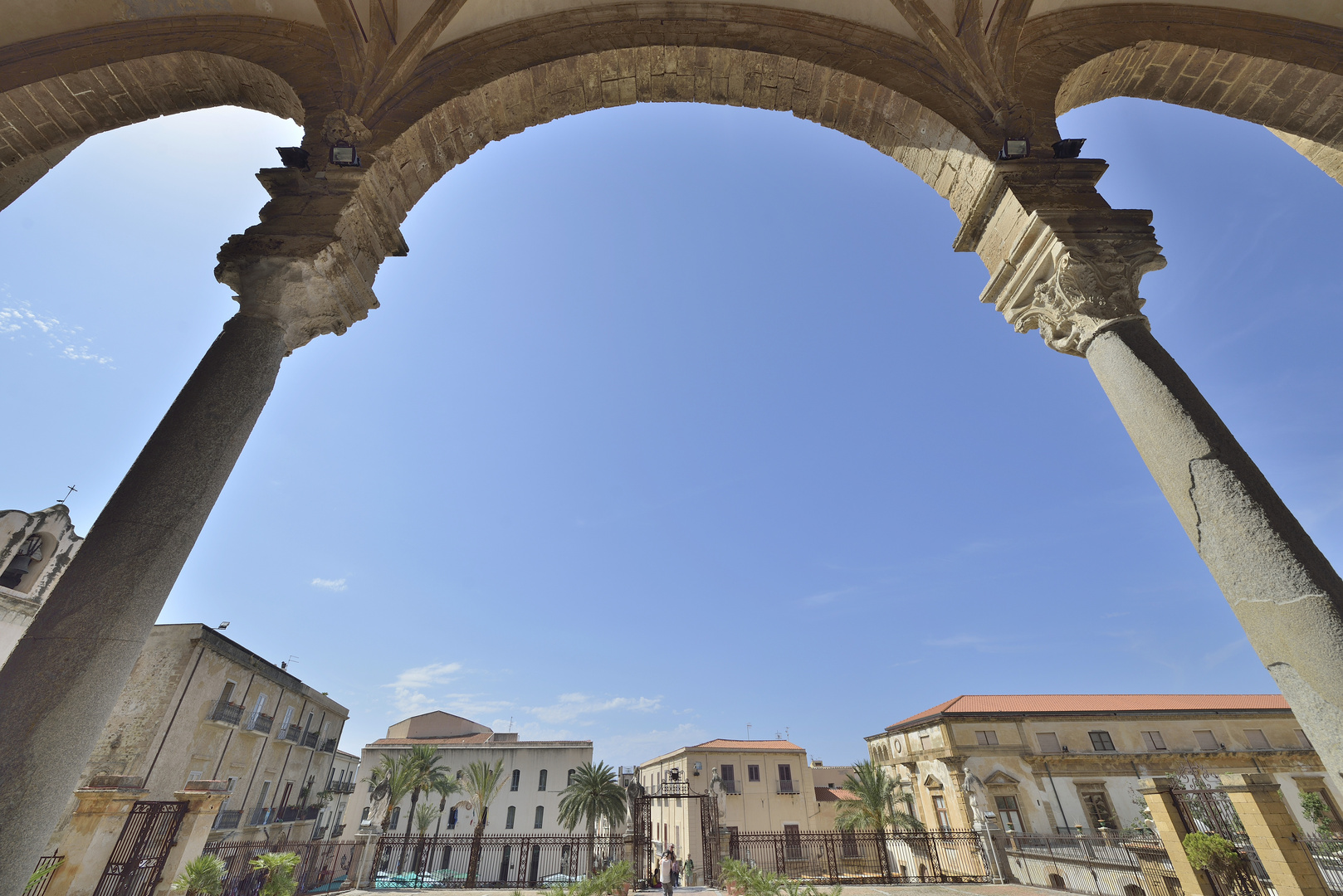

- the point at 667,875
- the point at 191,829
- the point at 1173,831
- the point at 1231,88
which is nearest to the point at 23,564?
the point at 191,829

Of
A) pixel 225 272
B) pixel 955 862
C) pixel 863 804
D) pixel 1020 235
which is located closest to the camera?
pixel 225 272

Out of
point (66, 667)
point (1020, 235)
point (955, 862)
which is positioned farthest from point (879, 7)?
point (955, 862)

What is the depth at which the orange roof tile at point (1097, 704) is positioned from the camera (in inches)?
1119

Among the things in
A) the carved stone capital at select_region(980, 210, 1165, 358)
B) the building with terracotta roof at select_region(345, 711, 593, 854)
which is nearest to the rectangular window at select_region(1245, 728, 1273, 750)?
the building with terracotta roof at select_region(345, 711, 593, 854)

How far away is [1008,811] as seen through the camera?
25.7 meters

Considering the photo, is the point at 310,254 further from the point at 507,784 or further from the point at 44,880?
the point at 507,784

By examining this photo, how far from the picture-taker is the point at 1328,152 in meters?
4.99

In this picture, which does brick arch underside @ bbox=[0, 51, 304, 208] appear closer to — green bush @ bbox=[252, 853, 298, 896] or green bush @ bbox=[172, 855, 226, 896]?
green bush @ bbox=[172, 855, 226, 896]

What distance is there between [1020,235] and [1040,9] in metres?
2.62

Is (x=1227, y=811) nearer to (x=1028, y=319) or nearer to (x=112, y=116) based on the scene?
(x=1028, y=319)

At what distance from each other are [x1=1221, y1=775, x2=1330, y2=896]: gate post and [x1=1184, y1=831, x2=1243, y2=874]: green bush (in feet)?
4.90

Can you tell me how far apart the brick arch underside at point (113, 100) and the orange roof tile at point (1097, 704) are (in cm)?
3156

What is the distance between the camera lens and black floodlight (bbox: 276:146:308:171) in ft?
13.4

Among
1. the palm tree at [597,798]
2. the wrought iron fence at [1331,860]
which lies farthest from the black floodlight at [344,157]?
the palm tree at [597,798]
